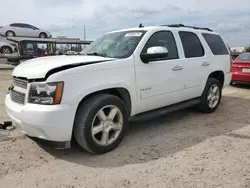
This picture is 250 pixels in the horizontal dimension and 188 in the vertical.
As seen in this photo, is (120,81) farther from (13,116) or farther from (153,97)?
(13,116)

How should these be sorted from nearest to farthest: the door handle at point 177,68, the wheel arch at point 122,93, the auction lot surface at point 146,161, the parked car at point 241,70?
the auction lot surface at point 146,161, the wheel arch at point 122,93, the door handle at point 177,68, the parked car at point 241,70

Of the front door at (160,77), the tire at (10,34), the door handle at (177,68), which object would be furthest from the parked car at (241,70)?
the tire at (10,34)

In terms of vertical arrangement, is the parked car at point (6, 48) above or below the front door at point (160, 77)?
above

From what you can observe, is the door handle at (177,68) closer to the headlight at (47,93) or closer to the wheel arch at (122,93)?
the wheel arch at (122,93)

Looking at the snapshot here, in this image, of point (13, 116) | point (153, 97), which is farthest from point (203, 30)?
point (13, 116)

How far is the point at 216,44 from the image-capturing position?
18.8 ft

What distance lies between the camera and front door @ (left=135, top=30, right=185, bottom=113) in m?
3.89

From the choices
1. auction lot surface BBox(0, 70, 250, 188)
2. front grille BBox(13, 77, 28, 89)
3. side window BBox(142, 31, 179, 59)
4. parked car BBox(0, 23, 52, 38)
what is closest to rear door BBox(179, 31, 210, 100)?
side window BBox(142, 31, 179, 59)

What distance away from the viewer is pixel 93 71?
328cm

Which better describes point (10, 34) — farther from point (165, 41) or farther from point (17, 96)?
point (17, 96)

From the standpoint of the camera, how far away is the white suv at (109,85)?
3029mm

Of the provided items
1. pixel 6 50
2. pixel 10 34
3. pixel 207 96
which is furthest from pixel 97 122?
pixel 10 34

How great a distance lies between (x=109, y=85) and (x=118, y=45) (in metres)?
1.01

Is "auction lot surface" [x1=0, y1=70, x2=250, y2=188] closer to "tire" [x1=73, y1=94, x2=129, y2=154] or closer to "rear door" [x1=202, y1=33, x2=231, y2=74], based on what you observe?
"tire" [x1=73, y1=94, x2=129, y2=154]
